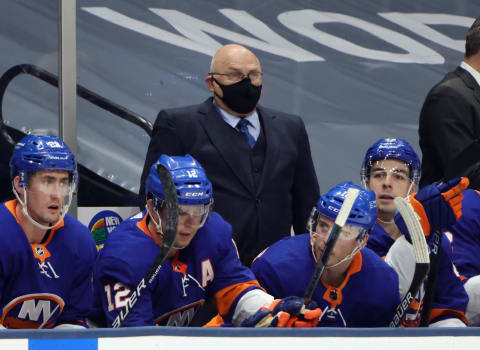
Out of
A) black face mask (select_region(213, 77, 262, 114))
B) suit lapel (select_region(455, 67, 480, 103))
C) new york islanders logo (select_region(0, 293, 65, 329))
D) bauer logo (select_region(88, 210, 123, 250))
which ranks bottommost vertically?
bauer logo (select_region(88, 210, 123, 250))

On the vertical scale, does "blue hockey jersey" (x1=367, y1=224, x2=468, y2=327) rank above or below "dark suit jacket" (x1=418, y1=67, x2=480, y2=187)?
below

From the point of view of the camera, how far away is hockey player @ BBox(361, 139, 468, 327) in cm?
299

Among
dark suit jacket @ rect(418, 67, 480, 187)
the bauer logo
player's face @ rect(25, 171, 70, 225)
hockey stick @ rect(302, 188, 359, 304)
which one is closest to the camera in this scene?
hockey stick @ rect(302, 188, 359, 304)

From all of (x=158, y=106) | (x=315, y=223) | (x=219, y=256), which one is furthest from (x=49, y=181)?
(x=158, y=106)

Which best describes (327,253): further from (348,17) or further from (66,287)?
(348,17)

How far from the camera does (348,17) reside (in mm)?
A: 4422

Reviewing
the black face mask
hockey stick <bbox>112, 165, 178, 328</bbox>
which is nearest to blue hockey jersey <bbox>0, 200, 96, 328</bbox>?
hockey stick <bbox>112, 165, 178, 328</bbox>

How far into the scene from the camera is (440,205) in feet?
9.75

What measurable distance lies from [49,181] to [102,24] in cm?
124

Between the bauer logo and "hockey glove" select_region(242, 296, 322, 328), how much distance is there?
4.18ft

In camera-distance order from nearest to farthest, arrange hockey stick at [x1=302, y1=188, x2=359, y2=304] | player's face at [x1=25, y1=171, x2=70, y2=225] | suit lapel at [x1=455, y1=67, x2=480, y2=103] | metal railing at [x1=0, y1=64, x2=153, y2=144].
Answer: hockey stick at [x1=302, y1=188, x2=359, y2=304]
player's face at [x1=25, y1=171, x2=70, y2=225]
suit lapel at [x1=455, y1=67, x2=480, y2=103]
metal railing at [x1=0, y1=64, x2=153, y2=144]

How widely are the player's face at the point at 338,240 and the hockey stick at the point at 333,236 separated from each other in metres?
0.16

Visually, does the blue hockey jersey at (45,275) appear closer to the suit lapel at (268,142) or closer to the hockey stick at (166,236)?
the hockey stick at (166,236)

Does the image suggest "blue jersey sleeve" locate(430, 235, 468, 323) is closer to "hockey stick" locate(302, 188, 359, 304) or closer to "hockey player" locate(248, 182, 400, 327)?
"hockey player" locate(248, 182, 400, 327)
